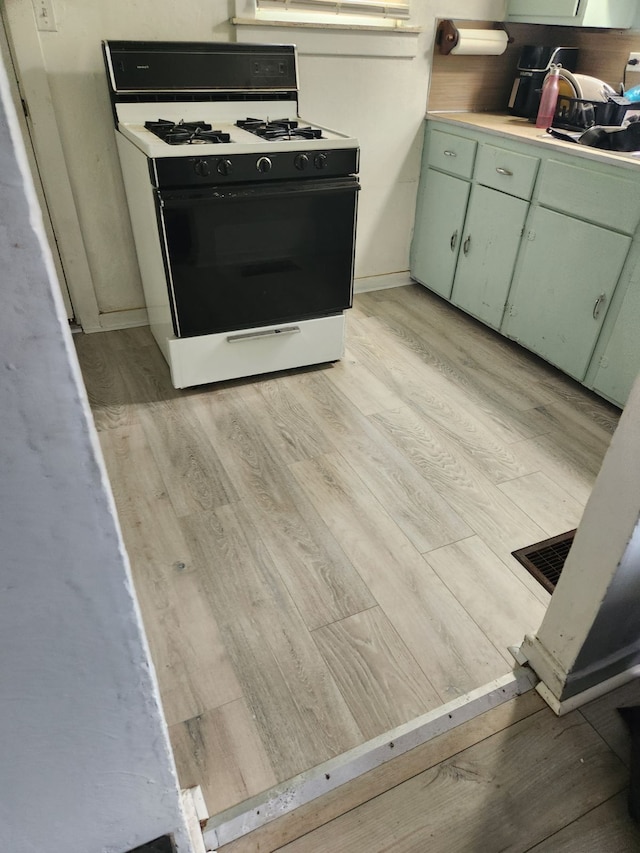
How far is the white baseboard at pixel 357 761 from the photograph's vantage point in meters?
1.04

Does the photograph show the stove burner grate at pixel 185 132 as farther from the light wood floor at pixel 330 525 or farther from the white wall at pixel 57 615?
the white wall at pixel 57 615

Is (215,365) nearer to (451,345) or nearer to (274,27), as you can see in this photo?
(451,345)

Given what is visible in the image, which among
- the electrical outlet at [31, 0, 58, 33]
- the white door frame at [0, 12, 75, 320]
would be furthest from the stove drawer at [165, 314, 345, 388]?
the electrical outlet at [31, 0, 58, 33]

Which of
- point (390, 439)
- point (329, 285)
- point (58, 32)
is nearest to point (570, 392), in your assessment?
point (390, 439)

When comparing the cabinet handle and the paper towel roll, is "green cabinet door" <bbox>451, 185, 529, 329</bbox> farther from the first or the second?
the paper towel roll

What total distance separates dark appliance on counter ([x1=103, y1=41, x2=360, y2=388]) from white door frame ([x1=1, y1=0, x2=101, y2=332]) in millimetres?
244

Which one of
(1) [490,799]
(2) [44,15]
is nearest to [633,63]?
(2) [44,15]

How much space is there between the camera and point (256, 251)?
6.77 ft

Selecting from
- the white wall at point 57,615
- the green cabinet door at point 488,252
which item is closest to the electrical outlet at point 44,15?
the green cabinet door at point 488,252

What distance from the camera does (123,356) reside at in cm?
249

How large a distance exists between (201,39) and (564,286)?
5.76ft

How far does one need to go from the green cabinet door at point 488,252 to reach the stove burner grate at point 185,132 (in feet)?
4.02

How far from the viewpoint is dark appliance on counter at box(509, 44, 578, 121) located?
2707mm

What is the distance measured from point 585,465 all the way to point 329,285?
45.0 inches
